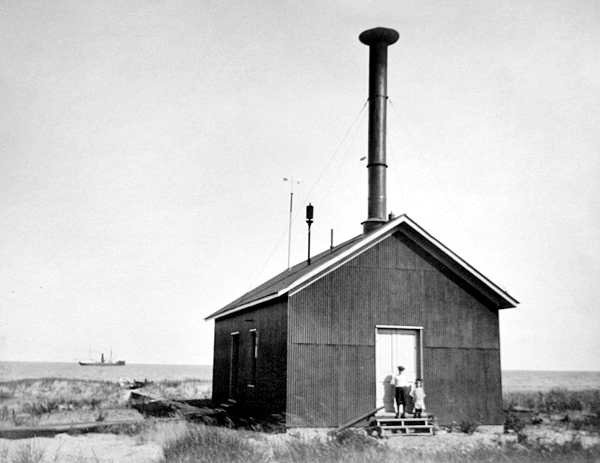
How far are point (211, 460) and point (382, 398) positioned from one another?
6.43 meters

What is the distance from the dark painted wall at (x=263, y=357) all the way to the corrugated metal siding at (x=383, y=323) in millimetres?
540

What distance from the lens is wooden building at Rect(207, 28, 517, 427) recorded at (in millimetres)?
16422

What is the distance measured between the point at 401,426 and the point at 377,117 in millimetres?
10172

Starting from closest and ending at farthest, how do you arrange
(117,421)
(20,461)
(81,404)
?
(20,461), (117,421), (81,404)

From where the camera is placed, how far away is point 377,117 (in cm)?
2189

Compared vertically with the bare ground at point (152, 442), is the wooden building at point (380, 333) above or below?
above

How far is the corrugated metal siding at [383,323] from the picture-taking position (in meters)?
16.4

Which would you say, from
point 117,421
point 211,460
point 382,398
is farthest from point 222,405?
point 211,460

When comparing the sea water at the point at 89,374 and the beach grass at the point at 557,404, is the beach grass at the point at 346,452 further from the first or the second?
the sea water at the point at 89,374

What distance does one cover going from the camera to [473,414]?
1759 cm

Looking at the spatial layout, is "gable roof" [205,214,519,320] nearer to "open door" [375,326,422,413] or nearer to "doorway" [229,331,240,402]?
"open door" [375,326,422,413]

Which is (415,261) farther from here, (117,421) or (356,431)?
(117,421)

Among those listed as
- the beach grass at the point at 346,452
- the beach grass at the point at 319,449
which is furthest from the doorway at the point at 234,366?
the beach grass at the point at 346,452

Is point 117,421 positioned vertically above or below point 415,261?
below
